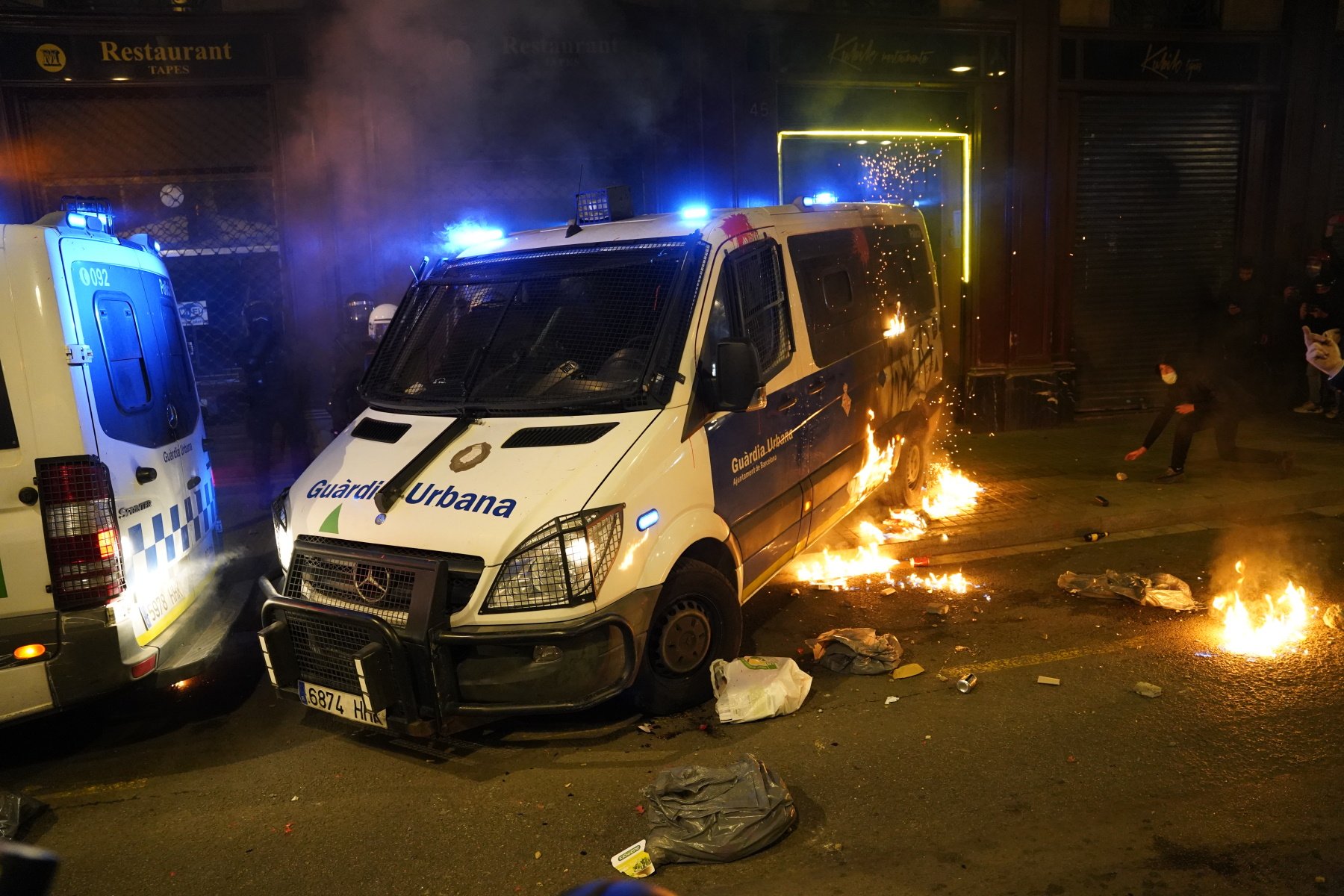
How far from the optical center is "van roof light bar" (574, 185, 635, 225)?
17.9ft

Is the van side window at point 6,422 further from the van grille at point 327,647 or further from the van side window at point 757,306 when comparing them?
the van side window at point 757,306

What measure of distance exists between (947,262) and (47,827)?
397 inches

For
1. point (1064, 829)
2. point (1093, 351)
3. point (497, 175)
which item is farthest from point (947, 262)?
point (1064, 829)

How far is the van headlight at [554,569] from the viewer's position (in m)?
3.68

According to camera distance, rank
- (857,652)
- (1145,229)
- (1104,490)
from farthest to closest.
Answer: (1145,229), (1104,490), (857,652)

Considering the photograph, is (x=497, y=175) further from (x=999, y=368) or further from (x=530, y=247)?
(x=999, y=368)

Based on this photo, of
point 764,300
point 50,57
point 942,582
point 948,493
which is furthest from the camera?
point 50,57

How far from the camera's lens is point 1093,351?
11.7 meters

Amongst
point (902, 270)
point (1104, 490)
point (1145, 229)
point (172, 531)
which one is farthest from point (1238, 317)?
point (172, 531)

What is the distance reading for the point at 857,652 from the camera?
4793 millimetres

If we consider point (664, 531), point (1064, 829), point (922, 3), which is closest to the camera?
point (1064, 829)

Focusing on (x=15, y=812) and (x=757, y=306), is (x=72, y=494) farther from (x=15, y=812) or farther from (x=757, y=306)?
(x=757, y=306)

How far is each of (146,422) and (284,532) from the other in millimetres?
836

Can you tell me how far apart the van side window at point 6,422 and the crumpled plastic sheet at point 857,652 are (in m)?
3.70
